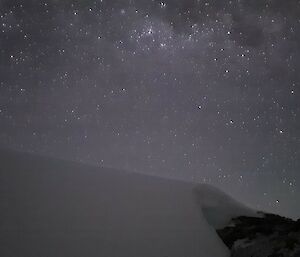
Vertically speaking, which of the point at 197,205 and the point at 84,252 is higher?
the point at 197,205

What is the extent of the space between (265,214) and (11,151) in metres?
8.57

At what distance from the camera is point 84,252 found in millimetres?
6539

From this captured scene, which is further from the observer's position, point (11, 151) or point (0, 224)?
point (11, 151)

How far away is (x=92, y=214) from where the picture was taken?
25.8 feet

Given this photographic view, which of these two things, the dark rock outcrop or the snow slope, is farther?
the dark rock outcrop

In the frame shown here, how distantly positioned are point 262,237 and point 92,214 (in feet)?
14.3

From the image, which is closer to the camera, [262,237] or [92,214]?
[92,214]

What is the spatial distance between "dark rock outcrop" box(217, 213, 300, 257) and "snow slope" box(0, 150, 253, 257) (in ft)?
1.23

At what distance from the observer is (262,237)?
883 centimetres

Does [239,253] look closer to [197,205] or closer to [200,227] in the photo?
[200,227]

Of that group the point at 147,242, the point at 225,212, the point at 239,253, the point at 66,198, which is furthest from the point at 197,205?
the point at 66,198

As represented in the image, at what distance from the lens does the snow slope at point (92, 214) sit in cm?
647

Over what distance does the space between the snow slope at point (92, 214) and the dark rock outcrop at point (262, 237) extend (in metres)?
Result: 0.37

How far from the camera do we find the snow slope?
647 centimetres
